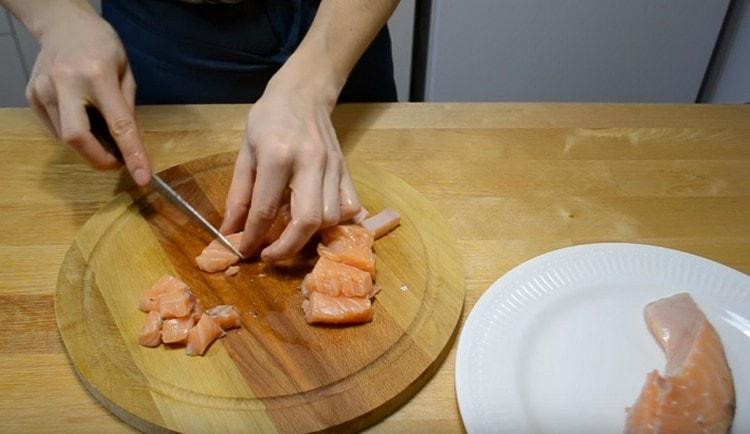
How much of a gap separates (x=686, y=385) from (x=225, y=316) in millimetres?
704

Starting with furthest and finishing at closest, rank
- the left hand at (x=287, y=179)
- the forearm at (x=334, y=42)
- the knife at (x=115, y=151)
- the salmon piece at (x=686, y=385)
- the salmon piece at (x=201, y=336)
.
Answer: the forearm at (x=334, y=42), the knife at (x=115, y=151), the left hand at (x=287, y=179), the salmon piece at (x=201, y=336), the salmon piece at (x=686, y=385)

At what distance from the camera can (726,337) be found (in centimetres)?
102

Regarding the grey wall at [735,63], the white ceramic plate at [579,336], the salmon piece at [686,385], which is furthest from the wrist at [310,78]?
the grey wall at [735,63]

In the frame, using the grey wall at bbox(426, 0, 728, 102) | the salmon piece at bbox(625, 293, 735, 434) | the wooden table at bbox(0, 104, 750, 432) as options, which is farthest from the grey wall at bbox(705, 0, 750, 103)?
the salmon piece at bbox(625, 293, 735, 434)

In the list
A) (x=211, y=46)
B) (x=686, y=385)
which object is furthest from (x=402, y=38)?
(x=686, y=385)

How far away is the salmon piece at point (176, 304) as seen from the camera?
1002mm

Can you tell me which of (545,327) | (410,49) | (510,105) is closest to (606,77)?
(410,49)

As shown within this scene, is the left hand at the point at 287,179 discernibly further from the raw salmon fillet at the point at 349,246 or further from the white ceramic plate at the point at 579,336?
the white ceramic plate at the point at 579,336

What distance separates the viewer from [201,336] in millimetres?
983

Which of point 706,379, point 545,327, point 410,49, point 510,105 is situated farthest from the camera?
point 410,49

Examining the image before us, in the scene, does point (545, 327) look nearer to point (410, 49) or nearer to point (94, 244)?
point (94, 244)

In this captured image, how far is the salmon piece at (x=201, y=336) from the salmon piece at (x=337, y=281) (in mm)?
178

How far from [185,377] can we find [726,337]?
86 cm

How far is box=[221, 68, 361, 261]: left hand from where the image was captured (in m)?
1.08
